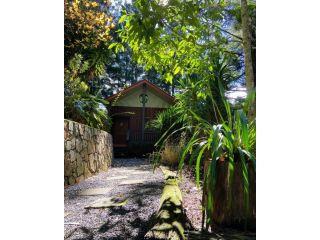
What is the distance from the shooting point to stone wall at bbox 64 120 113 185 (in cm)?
358

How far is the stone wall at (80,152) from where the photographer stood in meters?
3.58

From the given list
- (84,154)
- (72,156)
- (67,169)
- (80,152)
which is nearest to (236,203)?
(67,169)

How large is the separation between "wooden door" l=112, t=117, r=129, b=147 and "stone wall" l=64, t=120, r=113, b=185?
20.8 feet

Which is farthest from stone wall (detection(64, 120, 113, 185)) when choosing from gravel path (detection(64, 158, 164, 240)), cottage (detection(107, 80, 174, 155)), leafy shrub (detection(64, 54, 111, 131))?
cottage (detection(107, 80, 174, 155))

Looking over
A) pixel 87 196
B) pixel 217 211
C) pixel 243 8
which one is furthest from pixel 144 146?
pixel 217 211

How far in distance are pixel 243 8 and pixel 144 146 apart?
880 centimetres

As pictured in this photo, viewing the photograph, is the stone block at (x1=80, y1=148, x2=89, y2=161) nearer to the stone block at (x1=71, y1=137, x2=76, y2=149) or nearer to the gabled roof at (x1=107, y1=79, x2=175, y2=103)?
the stone block at (x1=71, y1=137, x2=76, y2=149)

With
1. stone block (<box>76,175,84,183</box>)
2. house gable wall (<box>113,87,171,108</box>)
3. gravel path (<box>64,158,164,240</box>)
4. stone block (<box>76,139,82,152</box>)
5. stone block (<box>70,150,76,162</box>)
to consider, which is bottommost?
stone block (<box>76,175,84,183</box>)

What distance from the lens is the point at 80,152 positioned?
4242 millimetres

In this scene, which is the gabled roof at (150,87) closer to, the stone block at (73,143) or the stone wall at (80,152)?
Result: the stone wall at (80,152)

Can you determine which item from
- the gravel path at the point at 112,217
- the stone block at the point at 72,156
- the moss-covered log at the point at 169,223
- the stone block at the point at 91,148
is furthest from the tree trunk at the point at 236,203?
the stone block at the point at 91,148
